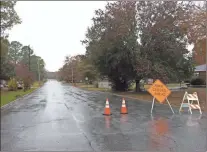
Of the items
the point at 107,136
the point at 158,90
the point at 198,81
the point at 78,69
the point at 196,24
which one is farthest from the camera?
the point at 78,69

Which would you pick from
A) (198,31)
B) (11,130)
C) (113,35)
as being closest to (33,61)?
(113,35)

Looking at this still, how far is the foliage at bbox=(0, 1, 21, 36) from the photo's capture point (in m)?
27.2

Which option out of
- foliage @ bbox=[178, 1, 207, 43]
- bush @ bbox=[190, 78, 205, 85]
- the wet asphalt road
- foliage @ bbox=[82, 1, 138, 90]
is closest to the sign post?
the wet asphalt road

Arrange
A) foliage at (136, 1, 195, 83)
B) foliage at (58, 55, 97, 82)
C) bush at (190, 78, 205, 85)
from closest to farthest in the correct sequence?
foliage at (136, 1, 195, 83)
bush at (190, 78, 205, 85)
foliage at (58, 55, 97, 82)

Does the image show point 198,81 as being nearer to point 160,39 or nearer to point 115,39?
point 160,39

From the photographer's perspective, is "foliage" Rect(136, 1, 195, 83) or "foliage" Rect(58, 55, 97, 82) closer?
"foliage" Rect(136, 1, 195, 83)

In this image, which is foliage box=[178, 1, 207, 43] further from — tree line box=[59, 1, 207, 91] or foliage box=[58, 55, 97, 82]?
foliage box=[58, 55, 97, 82]

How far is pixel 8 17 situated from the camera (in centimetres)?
2797

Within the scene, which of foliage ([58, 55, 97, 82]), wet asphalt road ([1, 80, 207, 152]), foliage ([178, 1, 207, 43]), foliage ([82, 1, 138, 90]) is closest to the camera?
wet asphalt road ([1, 80, 207, 152])

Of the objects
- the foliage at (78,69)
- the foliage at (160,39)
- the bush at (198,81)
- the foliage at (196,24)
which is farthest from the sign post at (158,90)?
the bush at (198,81)

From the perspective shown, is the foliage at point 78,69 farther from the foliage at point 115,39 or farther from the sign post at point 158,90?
the sign post at point 158,90

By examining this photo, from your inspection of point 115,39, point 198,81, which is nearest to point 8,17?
point 115,39

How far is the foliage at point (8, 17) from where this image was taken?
89.3 ft

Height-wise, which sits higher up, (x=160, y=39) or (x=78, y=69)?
(x=160, y=39)
